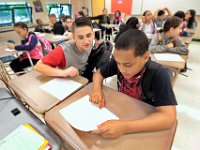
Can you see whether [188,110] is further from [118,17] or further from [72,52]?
[118,17]

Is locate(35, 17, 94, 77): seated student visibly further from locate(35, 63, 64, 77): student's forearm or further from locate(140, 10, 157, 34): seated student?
locate(140, 10, 157, 34): seated student

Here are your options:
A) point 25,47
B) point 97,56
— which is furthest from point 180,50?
point 25,47

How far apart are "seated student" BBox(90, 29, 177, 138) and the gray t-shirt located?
491 millimetres

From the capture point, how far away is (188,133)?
1.47 metres

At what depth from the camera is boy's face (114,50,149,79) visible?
27.0 inches

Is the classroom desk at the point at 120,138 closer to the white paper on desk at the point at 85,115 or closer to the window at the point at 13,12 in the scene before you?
the white paper on desk at the point at 85,115

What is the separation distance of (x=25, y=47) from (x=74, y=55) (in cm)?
132

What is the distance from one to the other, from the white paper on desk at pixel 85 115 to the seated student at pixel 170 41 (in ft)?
4.24

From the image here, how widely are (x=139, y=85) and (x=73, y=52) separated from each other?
696mm

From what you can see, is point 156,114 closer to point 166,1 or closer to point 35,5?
point 35,5

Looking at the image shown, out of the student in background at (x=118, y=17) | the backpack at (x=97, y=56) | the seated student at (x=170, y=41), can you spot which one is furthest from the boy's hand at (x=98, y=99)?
the student in background at (x=118, y=17)

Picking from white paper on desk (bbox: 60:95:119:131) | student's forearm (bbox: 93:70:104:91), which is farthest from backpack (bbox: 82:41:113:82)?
white paper on desk (bbox: 60:95:119:131)

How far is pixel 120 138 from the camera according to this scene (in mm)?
564

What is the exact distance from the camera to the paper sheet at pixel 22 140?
1.85ft
